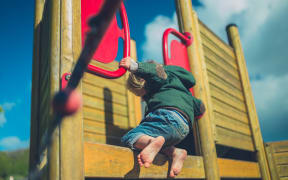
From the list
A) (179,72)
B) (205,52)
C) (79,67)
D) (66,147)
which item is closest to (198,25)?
(205,52)

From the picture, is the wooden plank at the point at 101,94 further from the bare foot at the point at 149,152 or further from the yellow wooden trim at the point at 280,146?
the yellow wooden trim at the point at 280,146

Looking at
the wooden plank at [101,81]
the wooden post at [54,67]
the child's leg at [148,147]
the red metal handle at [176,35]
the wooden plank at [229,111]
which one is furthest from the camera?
the wooden plank at [101,81]

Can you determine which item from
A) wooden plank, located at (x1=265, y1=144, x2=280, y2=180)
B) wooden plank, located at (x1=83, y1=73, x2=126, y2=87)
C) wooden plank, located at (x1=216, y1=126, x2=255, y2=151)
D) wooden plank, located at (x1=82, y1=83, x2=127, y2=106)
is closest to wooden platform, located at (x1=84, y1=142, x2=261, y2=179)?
wooden plank, located at (x1=216, y1=126, x2=255, y2=151)

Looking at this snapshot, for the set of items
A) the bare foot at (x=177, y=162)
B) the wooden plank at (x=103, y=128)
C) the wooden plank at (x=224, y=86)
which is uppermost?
the wooden plank at (x=224, y=86)

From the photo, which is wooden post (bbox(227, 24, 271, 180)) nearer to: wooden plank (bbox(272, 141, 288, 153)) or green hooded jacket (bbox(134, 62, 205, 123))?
wooden plank (bbox(272, 141, 288, 153))

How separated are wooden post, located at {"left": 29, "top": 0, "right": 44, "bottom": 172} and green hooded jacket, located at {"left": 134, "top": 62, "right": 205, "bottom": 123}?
3.78 feet

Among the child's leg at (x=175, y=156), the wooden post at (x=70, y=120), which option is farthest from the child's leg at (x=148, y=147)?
the wooden post at (x=70, y=120)

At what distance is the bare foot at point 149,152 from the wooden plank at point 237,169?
1.22 metres

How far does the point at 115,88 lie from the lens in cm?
391

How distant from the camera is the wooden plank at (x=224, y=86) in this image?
3.40 m

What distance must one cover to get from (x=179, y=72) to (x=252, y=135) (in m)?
2.31

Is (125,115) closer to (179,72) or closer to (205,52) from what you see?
(205,52)

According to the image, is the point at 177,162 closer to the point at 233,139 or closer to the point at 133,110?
the point at 233,139

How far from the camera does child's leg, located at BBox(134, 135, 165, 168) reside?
4.83 feet
